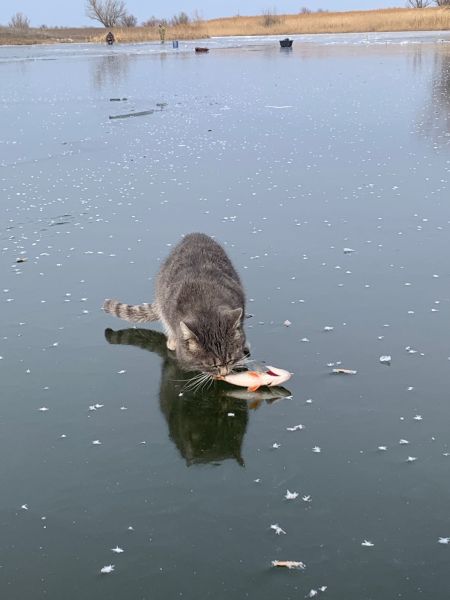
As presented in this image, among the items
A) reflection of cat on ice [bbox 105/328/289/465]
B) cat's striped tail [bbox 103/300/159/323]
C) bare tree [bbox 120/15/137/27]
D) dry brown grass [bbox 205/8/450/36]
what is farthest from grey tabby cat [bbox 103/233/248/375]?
bare tree [bbox 120/15/137/27]

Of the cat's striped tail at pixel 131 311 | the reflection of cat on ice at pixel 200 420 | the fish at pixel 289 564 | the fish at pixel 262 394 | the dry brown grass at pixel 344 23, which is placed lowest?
the fish at pixel 289 564

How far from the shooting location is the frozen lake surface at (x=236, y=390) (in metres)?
3.48

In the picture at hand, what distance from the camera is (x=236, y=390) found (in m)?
5.06

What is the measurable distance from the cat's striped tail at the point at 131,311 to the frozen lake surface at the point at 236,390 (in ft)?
0.38

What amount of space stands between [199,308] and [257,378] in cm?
63

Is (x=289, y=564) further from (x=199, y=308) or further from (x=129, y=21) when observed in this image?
(x=129, y=21)

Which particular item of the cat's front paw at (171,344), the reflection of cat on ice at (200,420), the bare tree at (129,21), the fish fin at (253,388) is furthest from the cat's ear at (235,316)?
the bare tree at (129,21)

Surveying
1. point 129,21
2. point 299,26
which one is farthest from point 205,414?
point 129,21

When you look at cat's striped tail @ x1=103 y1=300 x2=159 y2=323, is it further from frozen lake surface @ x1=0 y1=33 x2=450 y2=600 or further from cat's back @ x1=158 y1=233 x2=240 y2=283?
cat's back @ x1=158 y1=233 x2=240 y2=283

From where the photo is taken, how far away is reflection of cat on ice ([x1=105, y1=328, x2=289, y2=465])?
4.40m

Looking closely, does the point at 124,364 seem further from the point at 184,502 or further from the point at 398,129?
the point at 398,129

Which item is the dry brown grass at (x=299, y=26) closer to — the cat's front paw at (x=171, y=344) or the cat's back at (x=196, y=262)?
the cat's back at (x=196, y=262)

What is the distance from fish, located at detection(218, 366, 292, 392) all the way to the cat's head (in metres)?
0.07

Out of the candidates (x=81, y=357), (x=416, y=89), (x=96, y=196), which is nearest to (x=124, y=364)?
(x=81, y=357)
